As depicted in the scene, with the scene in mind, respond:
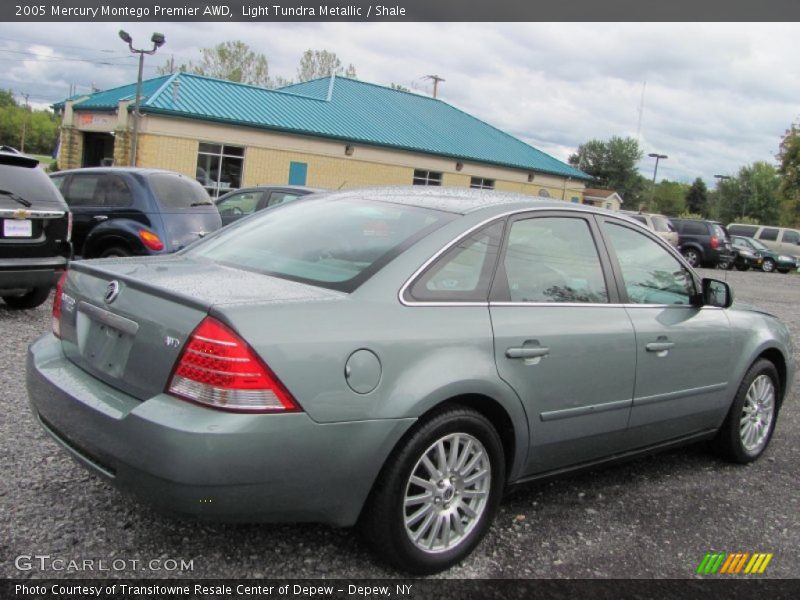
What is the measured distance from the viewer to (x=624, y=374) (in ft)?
12.0

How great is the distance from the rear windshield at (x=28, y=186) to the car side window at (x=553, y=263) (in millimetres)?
5129

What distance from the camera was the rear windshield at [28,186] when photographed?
662 cm

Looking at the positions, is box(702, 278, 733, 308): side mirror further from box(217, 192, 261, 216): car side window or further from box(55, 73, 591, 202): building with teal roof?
box(55, 73, 591, 202): building with teal roof

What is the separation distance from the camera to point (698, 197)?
342ft

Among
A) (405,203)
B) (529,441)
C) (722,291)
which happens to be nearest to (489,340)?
(529,441)

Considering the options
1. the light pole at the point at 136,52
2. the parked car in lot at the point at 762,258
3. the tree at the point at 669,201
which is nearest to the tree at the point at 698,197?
the tree at the point at 669,201

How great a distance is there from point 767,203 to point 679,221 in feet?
227

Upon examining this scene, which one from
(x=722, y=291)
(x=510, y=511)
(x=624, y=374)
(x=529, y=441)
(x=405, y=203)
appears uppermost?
(x=405, y=203)

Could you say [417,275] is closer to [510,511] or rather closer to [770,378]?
[510,511]

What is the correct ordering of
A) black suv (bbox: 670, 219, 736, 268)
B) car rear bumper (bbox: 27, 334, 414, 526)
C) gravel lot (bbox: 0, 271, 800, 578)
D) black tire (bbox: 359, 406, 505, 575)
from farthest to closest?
black suv (bbox: 670, 219, 736, 268)
gravel lot (bbox: 0, 271, 800, 578)
black tire (bbox: 359, 406, 505, 575)
car rear bumper (bbox: 27, 334, 414, 526)

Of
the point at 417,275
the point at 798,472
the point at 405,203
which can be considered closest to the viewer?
the point at 417,275

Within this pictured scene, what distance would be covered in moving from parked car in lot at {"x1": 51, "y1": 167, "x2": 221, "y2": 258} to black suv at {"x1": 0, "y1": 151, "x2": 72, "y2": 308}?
1141 mm

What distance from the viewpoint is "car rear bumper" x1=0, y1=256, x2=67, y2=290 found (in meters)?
6.59

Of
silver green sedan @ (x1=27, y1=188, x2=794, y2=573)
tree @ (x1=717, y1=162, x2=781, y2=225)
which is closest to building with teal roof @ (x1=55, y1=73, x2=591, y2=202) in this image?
silver green sedan @ (x1=27, y1=188, x2=794, y2=573)
